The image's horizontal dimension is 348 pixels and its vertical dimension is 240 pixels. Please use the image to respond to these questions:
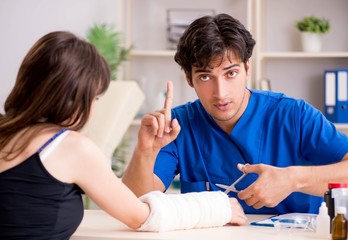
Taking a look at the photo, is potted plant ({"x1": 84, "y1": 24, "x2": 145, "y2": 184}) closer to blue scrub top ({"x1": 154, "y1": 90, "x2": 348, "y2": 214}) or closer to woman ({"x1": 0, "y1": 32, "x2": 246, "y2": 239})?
blue scrub top ({"x1": 154, "y1": 90, "x2": 348, "y2": 214})

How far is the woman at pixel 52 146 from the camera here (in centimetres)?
146

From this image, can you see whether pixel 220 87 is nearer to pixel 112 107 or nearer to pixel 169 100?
pixel 169 100

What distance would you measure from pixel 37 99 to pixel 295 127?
0.98 metres

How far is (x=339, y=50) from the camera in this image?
13.6ft

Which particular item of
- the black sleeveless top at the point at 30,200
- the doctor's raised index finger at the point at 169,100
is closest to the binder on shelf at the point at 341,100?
the doctor's raised index finger at the point at 169,100

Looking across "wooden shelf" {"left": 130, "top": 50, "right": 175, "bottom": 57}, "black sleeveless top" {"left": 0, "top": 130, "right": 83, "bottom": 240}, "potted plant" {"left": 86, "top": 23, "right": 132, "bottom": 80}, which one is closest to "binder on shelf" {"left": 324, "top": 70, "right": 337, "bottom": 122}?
"wooden shelf" {"left": 130, "top": 50, "right": 175, "bottom": 57}

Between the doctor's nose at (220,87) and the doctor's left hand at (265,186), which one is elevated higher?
the doctor's nose at (220,87)

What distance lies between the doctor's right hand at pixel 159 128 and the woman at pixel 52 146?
487mm

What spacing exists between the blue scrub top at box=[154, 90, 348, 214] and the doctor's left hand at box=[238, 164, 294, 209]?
0.27 meters

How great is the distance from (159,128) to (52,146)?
0.61m

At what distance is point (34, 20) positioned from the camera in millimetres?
4371

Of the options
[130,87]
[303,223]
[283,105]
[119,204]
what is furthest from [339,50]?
[119,204]

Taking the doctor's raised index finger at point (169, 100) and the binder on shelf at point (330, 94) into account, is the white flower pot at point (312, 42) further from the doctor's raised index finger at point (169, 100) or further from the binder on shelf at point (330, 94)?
the doctor's raised index finger at point (169, 100)

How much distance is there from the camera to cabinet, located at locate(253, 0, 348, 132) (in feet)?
13.6
